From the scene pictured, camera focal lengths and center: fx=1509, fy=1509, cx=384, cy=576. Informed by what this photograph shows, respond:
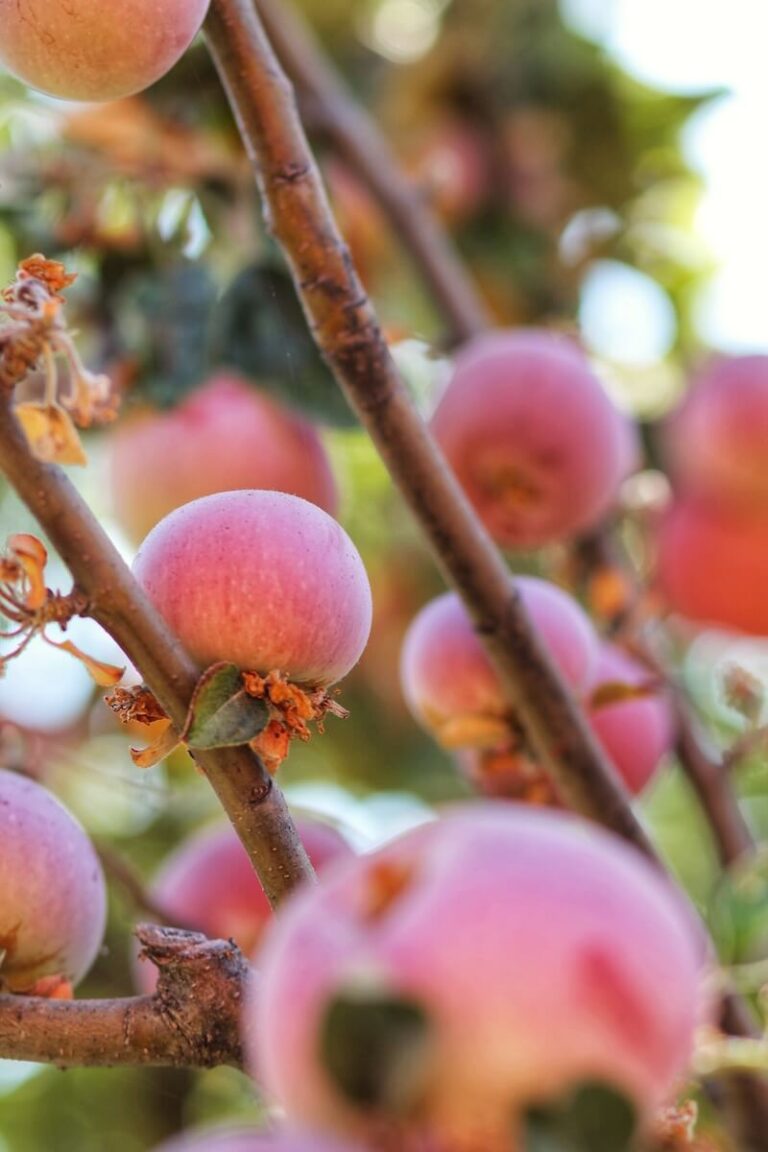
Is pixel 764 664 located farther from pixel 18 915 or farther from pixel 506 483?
pixel 18 915

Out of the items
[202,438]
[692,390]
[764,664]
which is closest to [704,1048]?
[202,438]

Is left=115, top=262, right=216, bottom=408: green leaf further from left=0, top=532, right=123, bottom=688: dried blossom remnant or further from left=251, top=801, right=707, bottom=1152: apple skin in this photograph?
left=251, top=801, right=707, bottom=1152: apple skin

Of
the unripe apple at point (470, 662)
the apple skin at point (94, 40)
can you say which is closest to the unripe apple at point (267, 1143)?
the apple skin at point (94, 40)

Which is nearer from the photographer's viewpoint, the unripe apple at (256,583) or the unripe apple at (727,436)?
the unripe apple at (256,583)

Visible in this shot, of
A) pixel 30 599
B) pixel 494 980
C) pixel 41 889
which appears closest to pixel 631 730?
pixel 41 889

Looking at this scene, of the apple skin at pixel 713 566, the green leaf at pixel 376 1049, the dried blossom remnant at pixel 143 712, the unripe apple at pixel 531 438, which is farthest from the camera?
the apple skin at pixel 713 566

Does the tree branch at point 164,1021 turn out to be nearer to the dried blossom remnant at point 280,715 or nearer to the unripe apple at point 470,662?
the dried blossom remnant at point 280,715
